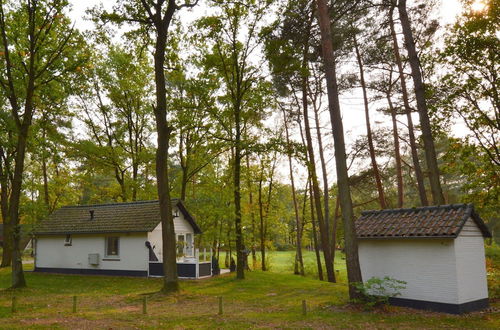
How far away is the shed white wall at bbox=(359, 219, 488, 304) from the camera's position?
11.5 meters

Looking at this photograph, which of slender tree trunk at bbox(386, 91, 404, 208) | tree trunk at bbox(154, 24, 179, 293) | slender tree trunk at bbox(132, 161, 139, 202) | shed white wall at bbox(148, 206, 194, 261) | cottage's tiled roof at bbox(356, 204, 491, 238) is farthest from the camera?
slender tree trunk at bbox(132, 161, 139, 202)

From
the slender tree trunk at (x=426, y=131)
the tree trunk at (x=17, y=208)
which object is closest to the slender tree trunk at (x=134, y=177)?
the tree trunk at (x=17, y=208)

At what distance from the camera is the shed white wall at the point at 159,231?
23609mm

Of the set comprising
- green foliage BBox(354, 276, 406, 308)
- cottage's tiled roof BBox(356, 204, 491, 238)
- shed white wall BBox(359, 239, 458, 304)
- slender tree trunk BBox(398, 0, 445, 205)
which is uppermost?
slender tree trunk BBox(398, 0, 445, 205)

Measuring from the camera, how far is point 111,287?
19594 millimetres

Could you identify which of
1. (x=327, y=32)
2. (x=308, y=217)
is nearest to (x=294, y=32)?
(x=327, y=32)

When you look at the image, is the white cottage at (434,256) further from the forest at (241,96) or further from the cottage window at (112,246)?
the cottage window at (112,246)

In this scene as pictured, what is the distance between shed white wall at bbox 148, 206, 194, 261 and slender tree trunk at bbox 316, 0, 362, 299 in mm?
14038

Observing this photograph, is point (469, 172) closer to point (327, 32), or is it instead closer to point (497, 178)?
point (497, 178)

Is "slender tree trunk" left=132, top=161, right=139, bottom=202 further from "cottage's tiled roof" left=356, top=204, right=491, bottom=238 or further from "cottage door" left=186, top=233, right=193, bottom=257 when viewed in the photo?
"cottage's tiled roof" left=356, top=204, right=491, bottom=238

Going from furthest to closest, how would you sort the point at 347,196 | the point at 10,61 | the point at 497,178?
the point at 10,61 → the point at 497,178 → the point at 347,196

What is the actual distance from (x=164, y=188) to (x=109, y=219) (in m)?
11.3

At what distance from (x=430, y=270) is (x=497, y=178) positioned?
7497 millimetres

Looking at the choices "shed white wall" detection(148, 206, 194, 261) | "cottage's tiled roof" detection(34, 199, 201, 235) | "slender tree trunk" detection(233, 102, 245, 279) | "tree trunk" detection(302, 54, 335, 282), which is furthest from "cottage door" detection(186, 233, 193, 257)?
"tree trunk" detection(302, 54, 335, 282)
